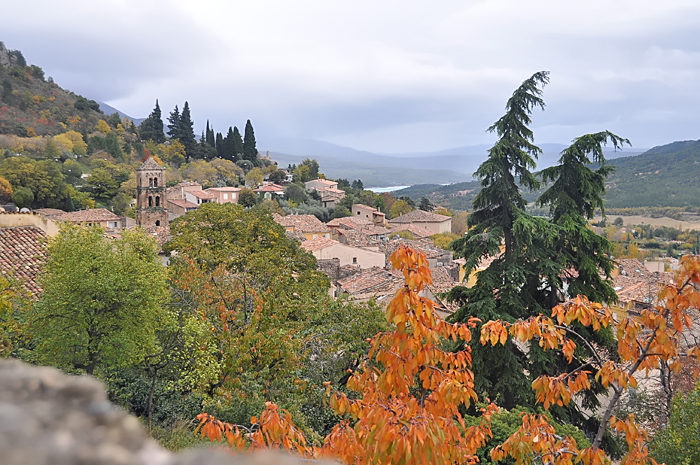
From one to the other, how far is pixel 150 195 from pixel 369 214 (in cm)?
3262

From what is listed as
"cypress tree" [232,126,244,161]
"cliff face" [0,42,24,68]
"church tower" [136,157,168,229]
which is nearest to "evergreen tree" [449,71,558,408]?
"church tower" [136,157,168,229]

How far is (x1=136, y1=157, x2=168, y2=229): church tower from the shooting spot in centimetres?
3731

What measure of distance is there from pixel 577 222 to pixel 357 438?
10577 mm

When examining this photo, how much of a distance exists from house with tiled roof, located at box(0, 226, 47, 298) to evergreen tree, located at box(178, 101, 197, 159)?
71.9 metres

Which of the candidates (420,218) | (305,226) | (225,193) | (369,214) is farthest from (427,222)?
(225,193)

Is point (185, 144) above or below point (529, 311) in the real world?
above

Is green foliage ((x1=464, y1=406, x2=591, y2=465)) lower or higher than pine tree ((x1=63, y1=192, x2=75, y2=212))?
lower

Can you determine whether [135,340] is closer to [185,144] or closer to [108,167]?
[108,167]

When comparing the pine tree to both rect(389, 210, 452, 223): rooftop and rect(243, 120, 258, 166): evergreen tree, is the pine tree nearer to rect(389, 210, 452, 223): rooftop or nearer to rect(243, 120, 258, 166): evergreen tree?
rect(389, 210, 452, 223): rooftop

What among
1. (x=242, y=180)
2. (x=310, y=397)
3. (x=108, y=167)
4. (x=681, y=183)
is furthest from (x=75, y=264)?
(x=681, y=183)

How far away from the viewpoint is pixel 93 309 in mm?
9852

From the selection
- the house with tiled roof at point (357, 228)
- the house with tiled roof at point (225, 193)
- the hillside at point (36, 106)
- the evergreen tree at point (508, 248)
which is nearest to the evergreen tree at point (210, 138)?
the hillside at point (36, 106)

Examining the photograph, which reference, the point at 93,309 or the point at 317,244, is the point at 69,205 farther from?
the point at 93,309

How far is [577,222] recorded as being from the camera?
12508mm
